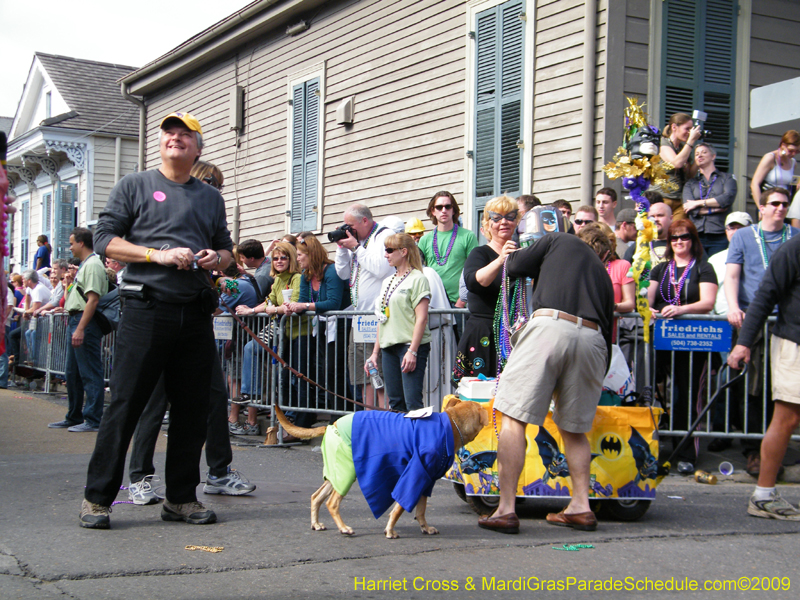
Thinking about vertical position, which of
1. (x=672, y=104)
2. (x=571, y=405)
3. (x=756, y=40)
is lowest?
(x=571, y=405)

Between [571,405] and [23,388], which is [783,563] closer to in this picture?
[571,405]

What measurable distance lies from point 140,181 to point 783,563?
4106mm

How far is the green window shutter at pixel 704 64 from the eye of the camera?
9.91 m

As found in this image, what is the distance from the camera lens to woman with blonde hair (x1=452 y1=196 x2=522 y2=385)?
19.8ft

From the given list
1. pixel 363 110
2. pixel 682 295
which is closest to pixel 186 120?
pixel 682 295

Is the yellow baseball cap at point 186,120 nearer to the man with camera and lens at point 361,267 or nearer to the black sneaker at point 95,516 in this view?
the black sneaker at point 95,516

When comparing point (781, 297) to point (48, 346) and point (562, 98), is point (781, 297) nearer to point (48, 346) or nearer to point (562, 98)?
point (562, 98)

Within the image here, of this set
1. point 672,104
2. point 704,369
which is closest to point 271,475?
point 704,369

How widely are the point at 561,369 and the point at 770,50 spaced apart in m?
7.40

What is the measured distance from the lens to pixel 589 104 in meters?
9.56

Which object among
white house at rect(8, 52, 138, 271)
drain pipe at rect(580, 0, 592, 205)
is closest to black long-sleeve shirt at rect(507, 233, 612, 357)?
drain pipe at rect(580, 0, 592, 205)

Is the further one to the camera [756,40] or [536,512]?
[756,40]

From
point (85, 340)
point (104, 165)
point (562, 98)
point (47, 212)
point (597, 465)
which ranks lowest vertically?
point (597, 465)

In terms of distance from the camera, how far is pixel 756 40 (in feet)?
34.3
